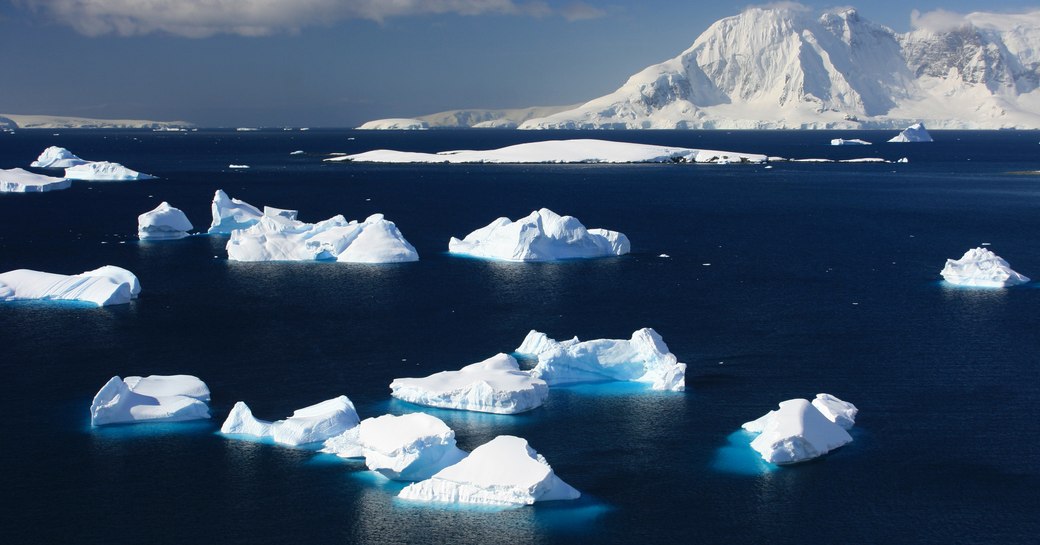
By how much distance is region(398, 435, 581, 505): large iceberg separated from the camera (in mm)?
21984

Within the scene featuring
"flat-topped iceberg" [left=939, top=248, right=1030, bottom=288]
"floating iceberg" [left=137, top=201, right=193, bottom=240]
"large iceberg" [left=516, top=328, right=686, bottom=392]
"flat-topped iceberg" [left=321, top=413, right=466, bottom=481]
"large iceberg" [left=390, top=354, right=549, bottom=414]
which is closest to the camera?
"flat-topped iceberg" [left=321, top=413, right=466, bottom=481]

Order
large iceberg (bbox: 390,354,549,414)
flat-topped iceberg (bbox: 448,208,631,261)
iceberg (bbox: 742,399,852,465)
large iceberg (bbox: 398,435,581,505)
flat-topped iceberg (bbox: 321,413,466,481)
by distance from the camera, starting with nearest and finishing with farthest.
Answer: large iceberg (bbox: 398,435,581,505) < flat-topped iceberg (bbox: 321,413,466,481) < iceberg (bbox: 742,399,852,465) < large iceberg (bbox: 390,354,549,414) < flat-topped iceberg (bbox: 448,208,631,261)

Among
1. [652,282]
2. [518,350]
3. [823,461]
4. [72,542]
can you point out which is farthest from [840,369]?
[72,542]

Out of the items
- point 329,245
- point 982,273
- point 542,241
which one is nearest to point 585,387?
point 542,241

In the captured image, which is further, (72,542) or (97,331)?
(97,331)

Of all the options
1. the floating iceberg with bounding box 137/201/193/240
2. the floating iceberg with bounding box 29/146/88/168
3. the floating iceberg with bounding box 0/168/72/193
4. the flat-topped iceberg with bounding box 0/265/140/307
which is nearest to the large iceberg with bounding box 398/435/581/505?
the flat-topped iceberg with bounding box 0/265/140/307

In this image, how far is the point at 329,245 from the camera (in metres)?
51.8

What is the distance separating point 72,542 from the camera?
66.7 feet

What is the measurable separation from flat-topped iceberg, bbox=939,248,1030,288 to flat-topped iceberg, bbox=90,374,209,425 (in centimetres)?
3318

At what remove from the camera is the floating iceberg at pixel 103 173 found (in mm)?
99500

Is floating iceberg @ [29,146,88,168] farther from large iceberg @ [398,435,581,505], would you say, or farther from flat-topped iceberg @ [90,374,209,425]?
large iceberg @ [398,435,581,505]

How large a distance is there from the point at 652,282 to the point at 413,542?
27334mm

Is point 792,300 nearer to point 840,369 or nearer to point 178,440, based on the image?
point 840,369

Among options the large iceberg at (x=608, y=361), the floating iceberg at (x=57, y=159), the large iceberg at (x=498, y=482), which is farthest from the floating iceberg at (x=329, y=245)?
the floating iceberg at (x=57, y=159)
